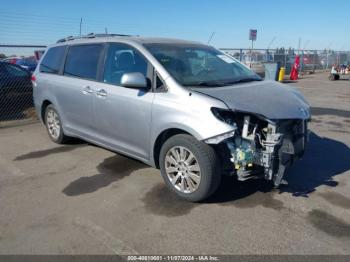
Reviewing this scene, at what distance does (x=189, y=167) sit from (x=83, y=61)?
261 cm

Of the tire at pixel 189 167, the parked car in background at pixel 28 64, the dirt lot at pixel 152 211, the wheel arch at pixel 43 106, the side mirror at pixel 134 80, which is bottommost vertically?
the dirt lot at pixel 152 211

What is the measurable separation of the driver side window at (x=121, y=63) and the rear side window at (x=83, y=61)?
0.27 meters

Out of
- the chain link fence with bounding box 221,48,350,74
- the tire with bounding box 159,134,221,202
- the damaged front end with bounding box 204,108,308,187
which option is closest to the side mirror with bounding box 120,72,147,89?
the tire with bounding box 159,134,221,202

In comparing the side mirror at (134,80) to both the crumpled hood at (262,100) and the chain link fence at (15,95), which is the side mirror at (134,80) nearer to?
the crumpled hood at (262,100)

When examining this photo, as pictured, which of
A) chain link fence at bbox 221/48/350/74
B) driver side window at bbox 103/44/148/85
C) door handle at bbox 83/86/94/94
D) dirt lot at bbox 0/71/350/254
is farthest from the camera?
chain link fence at bbox 221/48/350/74

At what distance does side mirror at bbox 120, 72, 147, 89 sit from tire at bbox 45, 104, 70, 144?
239 centimetres

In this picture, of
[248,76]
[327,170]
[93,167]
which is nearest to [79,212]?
[93,167]

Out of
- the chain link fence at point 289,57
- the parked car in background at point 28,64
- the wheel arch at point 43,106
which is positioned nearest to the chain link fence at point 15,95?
the wheel arch at point 43,106

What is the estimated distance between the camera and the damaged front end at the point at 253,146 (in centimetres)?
356

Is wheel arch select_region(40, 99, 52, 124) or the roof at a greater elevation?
the roof

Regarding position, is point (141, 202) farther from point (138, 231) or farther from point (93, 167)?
point (93, 167)

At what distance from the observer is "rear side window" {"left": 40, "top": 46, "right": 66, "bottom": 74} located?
587cm

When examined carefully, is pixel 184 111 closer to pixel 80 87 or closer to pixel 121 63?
pixel 121 63

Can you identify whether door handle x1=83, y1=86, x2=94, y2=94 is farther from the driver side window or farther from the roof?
the roof
